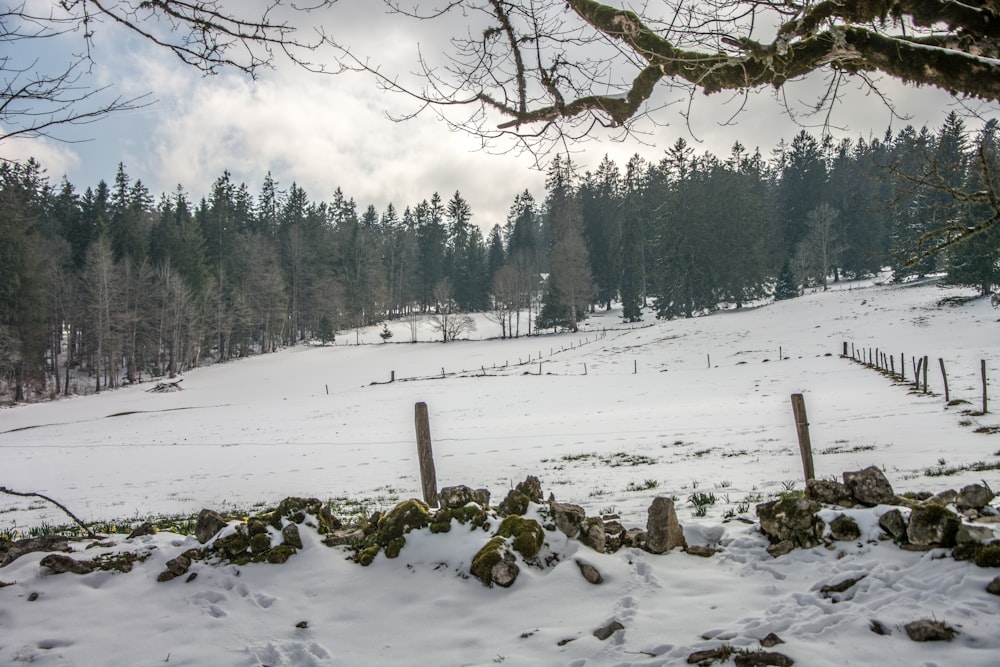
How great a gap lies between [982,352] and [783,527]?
3029 cm

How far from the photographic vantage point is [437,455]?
50.2 feet

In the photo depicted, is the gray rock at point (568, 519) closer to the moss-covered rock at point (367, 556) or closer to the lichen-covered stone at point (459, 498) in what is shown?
the lichen-covered stone at point (459, 498)

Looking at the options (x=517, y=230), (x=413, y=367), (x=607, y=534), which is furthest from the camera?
(x=517, y=230)

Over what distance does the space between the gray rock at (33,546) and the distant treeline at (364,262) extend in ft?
119

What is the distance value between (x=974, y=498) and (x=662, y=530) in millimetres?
2549

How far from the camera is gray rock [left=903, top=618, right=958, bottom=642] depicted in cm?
288

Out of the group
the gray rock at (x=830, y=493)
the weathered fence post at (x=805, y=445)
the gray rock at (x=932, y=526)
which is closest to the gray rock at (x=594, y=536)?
the gray rock at (x=830, y=493)

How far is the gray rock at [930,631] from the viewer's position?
2.88 m

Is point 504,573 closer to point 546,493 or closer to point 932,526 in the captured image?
point 932,526

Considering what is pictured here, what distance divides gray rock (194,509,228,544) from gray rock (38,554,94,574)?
79cm

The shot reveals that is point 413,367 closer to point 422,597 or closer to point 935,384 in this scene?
point 935,384

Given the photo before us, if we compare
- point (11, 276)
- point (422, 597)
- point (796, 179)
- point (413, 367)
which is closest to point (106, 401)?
point (11, 276)

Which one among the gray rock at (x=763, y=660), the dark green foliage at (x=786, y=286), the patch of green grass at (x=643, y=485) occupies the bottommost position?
the patch of green grass at (x=643, y=485)

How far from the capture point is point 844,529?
4156 mm
